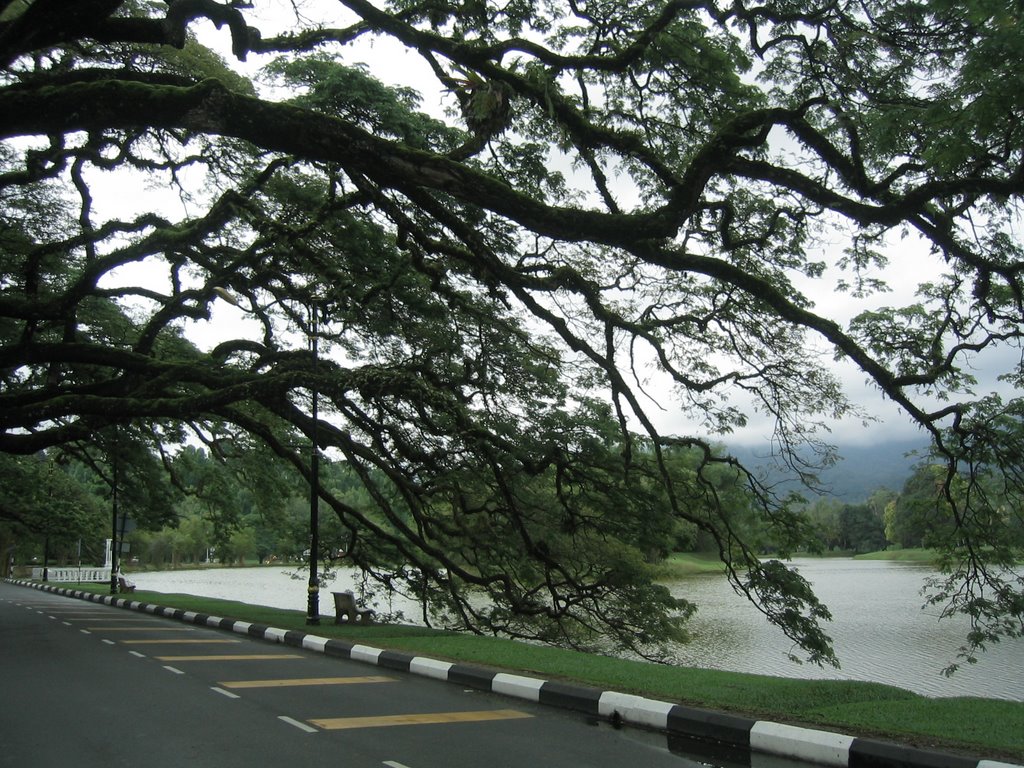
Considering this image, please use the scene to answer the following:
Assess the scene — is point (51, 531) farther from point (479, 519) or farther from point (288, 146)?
point (288, 146)

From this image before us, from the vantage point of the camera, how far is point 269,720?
5938 mm

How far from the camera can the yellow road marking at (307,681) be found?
24.4 feet

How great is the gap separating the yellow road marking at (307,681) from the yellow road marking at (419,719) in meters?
1.71

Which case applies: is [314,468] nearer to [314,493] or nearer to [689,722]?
[314,493]

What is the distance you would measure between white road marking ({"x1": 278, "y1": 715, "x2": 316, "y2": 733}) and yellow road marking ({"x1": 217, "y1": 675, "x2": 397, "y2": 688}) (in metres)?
1.51

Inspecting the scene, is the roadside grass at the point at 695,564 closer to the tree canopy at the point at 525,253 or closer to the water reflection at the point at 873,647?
the water reflection at the point at 873,647

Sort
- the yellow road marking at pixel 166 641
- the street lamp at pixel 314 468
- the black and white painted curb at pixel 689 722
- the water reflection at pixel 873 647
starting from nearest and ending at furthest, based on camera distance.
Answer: the black and white painted curb at pixel 689 722 → the yellow road marking at pixel 166 641 → the street lamp at pixel 314 468 → the water reflection at pixel 873 647

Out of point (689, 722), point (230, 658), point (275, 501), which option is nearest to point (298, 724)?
point (689, 722)

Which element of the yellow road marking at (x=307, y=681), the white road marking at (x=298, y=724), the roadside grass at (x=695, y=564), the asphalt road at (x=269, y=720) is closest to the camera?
the asphalt road at (x=269, y=720)

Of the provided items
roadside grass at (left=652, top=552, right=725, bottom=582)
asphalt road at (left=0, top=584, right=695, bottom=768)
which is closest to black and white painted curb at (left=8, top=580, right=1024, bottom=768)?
asphalt road at (left=0, top=584, right=695, bottom=768)

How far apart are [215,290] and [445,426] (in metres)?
4.37

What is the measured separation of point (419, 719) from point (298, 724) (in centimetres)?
89

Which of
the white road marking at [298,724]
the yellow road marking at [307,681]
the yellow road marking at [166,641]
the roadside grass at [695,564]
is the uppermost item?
the white road marking at [298,724]

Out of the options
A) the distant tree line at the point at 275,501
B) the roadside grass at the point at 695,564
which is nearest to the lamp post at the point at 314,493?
the distant tree line at the point at 275,501
